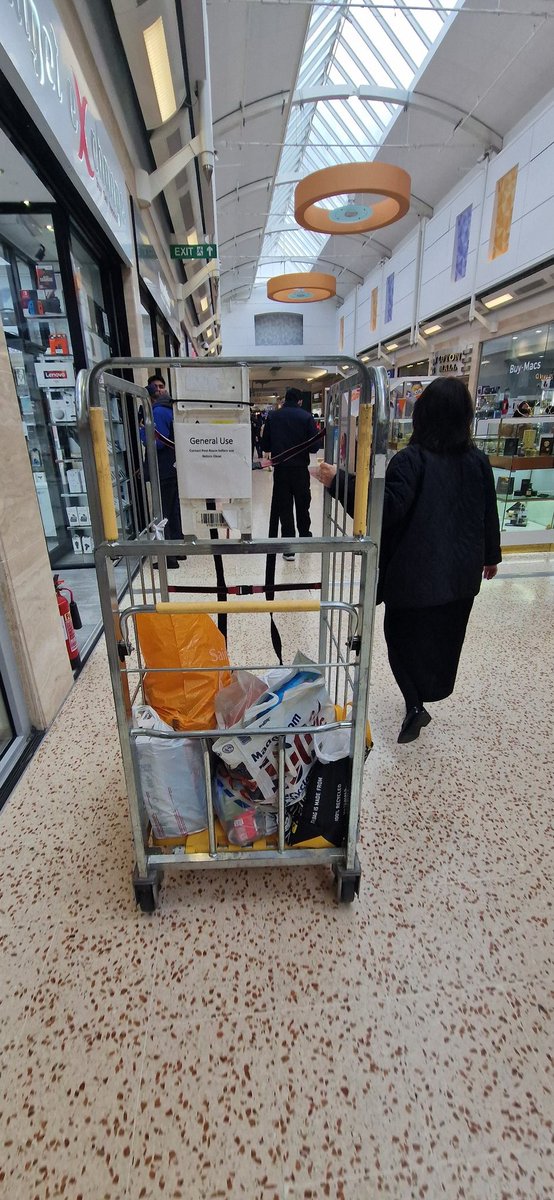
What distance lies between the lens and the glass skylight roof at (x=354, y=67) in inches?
315

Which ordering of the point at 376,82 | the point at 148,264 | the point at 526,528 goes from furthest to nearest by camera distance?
the point at 376,82 → the point at 148,264 → the point at 526,528

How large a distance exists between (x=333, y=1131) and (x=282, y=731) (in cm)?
77

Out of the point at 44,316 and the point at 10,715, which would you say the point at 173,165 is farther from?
the point at 10,715

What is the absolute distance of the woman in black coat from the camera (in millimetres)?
1736

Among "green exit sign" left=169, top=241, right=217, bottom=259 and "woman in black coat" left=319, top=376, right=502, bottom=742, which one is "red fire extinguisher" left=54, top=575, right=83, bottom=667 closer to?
"woman in black coat" left=319, top=376, right=502, bottom=742

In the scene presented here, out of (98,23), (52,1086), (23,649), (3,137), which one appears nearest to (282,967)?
(52,1086)

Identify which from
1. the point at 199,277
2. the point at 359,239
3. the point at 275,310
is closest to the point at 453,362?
the point at 199,277

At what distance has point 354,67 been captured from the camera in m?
10.6

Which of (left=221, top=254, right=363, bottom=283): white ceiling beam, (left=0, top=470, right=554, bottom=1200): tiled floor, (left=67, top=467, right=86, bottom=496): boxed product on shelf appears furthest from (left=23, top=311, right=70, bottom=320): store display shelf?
(left=221, top=254, right=363, bottom=283): white ceiling beam

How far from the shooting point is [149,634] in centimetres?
141

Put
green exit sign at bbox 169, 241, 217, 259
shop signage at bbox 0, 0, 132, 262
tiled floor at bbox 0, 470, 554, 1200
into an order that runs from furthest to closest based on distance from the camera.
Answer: green exit sign at bbox 169, 241, 217, 259, shop signage at bbox 0, 0, 132, 262, tiled floor at bbox 0, 470, 554, 1200

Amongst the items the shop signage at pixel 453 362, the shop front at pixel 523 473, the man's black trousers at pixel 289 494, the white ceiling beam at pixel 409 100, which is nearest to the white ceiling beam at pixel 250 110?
the white ceiling beam at pixel 409 100

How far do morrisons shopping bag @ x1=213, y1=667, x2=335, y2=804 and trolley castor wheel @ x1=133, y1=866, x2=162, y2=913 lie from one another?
1.19 feet

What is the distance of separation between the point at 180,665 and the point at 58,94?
2.67 meters
